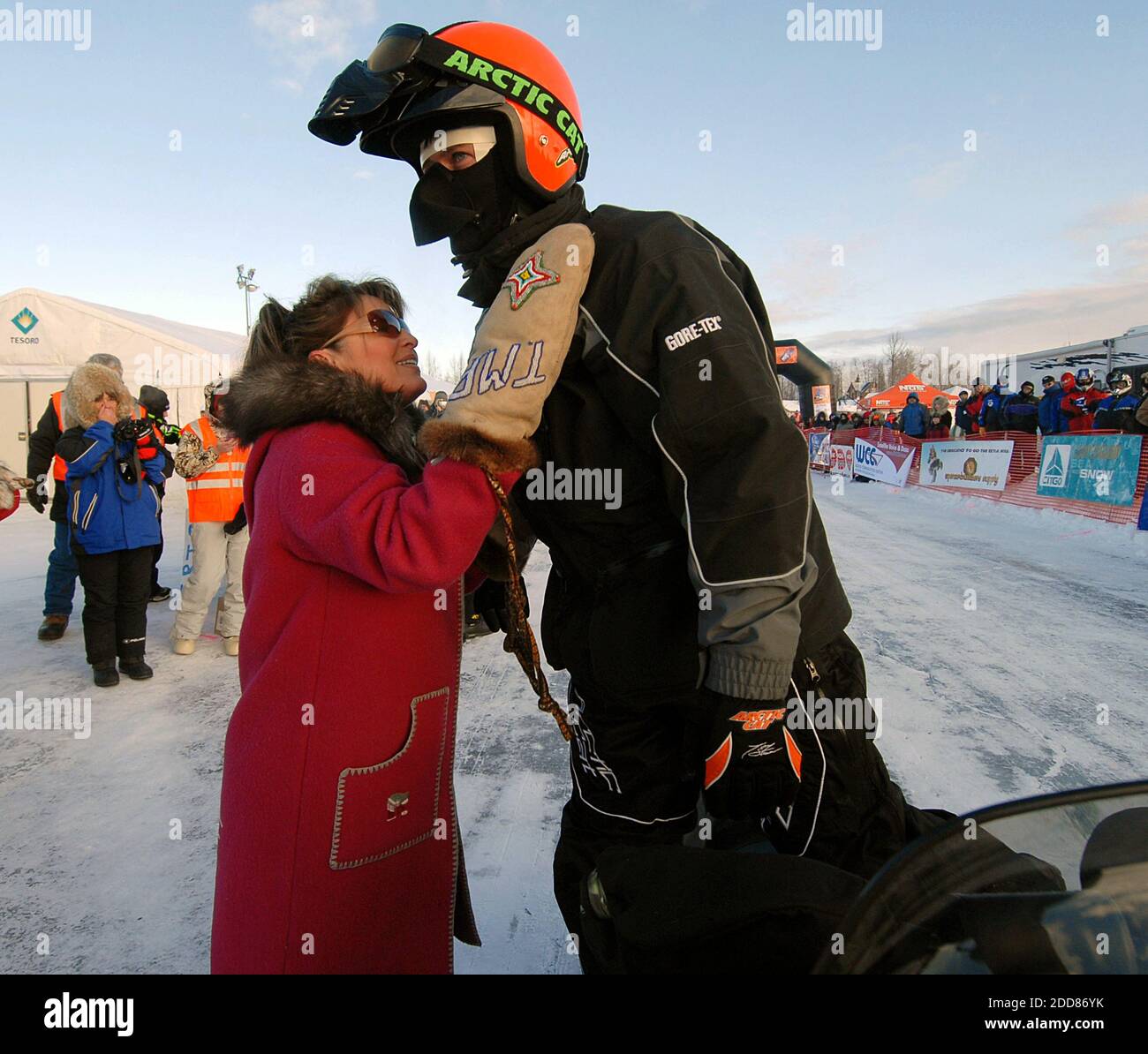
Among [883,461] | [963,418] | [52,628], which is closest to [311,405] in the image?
[52,628]

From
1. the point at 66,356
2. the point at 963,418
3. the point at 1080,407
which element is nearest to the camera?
the point at 1080,407

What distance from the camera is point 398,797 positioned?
146 cm

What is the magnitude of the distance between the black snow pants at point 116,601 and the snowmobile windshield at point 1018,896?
4.73 metres

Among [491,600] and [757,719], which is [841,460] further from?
[757,719]

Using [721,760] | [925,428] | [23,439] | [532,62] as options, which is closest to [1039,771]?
[721,760]

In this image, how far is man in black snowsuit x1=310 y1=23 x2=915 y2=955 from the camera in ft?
3.87

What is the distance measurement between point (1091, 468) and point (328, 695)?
36.8 ft

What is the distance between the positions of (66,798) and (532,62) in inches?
131

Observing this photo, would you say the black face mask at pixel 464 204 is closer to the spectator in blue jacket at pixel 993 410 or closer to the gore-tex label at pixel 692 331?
the gore-tex label at pixel 692 331

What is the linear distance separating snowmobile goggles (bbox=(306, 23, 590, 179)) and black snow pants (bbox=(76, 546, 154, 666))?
3.82 m

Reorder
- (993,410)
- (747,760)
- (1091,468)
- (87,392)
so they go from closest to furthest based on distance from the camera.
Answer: (747,760), (87,392), (1091,468), (993,410)

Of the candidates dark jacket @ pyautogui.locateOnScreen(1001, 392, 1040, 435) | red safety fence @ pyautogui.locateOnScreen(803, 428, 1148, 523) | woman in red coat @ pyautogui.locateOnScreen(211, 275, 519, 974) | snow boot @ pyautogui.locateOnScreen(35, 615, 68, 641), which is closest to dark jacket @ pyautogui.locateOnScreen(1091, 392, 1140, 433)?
red safety fence @ pyautogui.locateOnScreen(803, 428, 1148, 523)

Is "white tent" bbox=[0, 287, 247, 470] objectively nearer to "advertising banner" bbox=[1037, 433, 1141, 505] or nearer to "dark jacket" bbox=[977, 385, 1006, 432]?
"advertising banner" bbox=[1037, 433, 1141, 505]

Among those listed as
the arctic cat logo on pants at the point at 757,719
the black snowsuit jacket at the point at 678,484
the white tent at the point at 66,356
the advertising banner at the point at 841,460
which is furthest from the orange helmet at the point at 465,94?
the advertising banner at the point at 841,460
